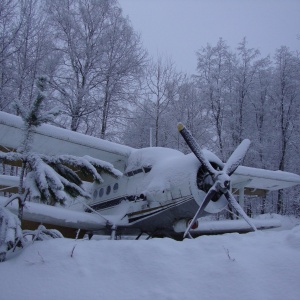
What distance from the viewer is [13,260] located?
12.5 feet

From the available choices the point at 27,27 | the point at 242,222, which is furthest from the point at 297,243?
the point at 27,27

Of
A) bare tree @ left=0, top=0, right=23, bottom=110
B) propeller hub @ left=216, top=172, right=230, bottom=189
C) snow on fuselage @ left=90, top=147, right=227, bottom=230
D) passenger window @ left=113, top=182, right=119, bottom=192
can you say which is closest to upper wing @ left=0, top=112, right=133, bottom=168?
snow on fuselage @ left=90, top=147, right=227, bottom=230

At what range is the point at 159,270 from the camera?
308 centimetres

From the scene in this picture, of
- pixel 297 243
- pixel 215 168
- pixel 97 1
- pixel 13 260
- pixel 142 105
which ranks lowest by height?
pixel 13 260

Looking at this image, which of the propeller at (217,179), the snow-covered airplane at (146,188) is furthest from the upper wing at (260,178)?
the propeller at (217,179)

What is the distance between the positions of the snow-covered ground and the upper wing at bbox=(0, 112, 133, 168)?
13.9 ft

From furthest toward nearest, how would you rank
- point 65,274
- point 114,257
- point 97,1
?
point 97,1 < point 114,257 < point 65,274

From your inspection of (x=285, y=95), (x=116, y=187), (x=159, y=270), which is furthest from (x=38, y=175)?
(x=285, y=95)

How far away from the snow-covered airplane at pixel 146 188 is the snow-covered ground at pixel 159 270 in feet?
9.07

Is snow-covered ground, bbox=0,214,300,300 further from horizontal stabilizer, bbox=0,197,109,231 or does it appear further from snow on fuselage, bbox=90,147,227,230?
snow on fuselage, bbox=90,147,227,230

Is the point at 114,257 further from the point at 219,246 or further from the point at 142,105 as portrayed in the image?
the point at 142,105

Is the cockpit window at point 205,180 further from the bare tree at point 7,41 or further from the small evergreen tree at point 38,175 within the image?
the bare tree at point 7,41

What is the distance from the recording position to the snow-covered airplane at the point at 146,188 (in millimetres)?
7000

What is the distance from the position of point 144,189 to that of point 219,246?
4.47 m
